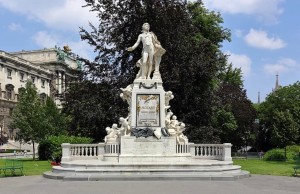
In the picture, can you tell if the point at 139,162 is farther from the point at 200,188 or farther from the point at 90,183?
the point at 200,188

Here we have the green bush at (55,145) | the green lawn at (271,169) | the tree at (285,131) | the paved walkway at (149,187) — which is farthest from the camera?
the tree at (285,131)

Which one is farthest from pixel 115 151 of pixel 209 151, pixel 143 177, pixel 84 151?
pixel 209 151

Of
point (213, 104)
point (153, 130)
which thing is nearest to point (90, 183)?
point (153, 130)

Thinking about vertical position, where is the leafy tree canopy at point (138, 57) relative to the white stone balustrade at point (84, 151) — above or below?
above

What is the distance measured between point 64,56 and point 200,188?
4200 inches

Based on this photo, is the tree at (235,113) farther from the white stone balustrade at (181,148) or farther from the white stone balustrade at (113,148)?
the white stone balustrade at (113,148)

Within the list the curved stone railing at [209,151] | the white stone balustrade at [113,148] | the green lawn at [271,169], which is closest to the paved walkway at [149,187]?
the white stone balustrade at [113,148]

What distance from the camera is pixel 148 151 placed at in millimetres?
20453

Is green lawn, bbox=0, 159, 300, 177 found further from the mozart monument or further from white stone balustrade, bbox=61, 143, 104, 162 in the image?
the mozart monument

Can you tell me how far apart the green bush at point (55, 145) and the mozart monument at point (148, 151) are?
336 inches

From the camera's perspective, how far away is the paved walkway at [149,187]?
13.7m

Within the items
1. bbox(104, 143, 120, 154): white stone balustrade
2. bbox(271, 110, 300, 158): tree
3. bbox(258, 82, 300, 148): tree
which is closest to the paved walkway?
bbox(104, 143, 120, 154): white stone balustrade

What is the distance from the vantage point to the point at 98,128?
3438 cm

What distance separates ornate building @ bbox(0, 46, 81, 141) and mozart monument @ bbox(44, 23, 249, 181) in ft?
175
